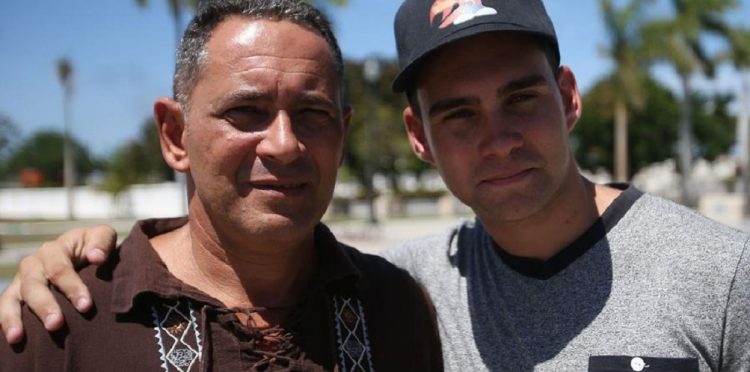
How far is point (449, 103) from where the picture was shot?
282 centimetres

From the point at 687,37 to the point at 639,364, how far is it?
3153 centimetres

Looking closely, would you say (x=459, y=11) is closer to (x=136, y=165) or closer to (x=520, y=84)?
(x=520, y=84)

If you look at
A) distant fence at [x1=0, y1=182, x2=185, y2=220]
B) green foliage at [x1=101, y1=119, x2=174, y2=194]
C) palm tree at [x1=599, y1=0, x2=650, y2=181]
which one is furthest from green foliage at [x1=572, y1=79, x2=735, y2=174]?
green foliage at [x1=101, y1=119, x2=174, y2=194]

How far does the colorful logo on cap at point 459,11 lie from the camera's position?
2744 millimetres

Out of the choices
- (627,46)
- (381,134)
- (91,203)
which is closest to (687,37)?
(627,46)

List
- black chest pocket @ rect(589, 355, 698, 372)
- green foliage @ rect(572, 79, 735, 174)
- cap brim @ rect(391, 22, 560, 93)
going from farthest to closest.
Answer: green foliage @ rect(572, 79, 735, 174) → cap brim @ rect(391, 22, 560, 93) → black chest pocket @ rect(589, 355, 698, 372)

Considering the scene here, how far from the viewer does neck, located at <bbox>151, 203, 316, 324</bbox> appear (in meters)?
2.56

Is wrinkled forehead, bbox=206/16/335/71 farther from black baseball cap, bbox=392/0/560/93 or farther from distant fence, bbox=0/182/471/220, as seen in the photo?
distant fence, bbox=0/182/471/220

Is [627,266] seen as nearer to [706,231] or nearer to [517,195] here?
[706,231]

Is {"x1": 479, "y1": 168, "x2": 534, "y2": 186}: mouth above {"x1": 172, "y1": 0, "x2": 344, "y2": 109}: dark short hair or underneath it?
underneath

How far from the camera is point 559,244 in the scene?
2893 millimetres

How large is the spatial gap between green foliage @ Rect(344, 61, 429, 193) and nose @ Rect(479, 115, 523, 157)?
4503 cm

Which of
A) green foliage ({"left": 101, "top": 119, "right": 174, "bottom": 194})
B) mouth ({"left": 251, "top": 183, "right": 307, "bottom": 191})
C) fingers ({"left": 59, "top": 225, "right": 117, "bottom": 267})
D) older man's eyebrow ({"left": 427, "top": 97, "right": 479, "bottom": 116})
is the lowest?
green foliage ({"left": 101, "top": 119, "right": 174, "bottom": 194})

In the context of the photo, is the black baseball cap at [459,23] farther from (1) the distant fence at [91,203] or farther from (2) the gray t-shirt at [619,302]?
(1) the distant fence at [91,203]
